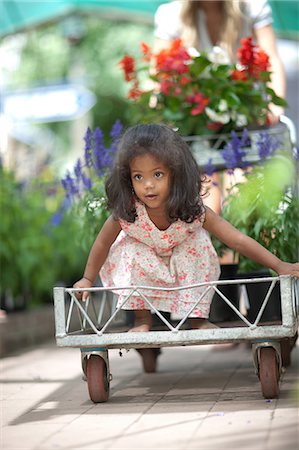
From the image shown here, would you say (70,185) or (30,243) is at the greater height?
(70,185)

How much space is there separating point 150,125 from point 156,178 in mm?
238

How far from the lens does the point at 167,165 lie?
383 cm

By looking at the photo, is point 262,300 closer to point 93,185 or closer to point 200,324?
point 200,324

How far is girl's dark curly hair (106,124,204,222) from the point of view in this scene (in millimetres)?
3820

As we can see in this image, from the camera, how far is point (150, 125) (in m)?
3.92

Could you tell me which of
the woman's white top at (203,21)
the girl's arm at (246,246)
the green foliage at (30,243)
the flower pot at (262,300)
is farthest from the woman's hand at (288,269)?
the green foliage at (30,243)

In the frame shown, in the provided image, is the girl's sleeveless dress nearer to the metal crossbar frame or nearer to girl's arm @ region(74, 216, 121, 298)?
girl's arm @ region(74, 216, 121, 298)

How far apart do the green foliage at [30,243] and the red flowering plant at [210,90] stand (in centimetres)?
204

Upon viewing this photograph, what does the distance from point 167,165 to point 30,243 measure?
3500mm

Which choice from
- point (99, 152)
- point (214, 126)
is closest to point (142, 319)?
point (99, 152)

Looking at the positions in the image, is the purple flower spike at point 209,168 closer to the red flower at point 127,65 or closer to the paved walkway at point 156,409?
the red flower at point 127,65

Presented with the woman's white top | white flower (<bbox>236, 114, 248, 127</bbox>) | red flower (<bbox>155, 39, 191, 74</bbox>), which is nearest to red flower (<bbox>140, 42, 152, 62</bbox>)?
red flower (<bbox>155, 39, 191, 74</bbox>)

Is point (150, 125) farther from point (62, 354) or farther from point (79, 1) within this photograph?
point (79, 1)

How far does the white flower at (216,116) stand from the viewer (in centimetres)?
489
